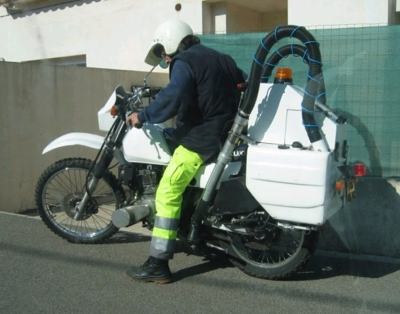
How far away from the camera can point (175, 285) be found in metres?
4.49

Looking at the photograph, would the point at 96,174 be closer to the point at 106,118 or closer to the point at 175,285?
the point at 106,118

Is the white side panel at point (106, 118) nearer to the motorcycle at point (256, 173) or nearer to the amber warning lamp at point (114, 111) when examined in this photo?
the motorcycle at point (256, 173)

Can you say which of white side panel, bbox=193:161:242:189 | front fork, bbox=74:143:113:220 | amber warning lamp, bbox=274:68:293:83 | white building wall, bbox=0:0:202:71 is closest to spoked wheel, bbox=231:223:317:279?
white side panel, bbox=193:161:242:189

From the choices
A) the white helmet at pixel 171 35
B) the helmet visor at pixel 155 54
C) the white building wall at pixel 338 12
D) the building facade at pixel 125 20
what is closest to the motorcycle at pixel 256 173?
the helmet visor at pixel 155 54

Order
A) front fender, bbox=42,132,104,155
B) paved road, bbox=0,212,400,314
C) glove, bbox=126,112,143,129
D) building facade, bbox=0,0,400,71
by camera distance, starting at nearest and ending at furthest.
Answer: paved road, bbox=0,212,400,314, glove, bbox=126,112,143,129, front fender, bbox=42,132,104,155, building facade, bbox=0,0,400,71

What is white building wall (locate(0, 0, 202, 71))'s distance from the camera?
974 centimetres

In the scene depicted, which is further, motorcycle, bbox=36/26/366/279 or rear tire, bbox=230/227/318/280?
rear tire, bbox=230/227/318/280

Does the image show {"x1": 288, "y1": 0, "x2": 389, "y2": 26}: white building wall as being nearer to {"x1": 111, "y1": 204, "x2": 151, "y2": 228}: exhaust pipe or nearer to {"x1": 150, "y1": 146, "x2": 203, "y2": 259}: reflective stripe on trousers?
{"x1": 150, "y1": 146, "x2": 203, "y2": 259}: reflective stripe on trousers

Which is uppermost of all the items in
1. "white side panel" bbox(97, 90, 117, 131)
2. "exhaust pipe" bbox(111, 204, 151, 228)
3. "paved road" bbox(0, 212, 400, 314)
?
"white side panel" bbox(97, 90, 117, 131)

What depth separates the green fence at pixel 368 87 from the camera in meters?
5.64

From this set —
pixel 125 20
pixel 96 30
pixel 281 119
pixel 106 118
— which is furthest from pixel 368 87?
pixel 96 30

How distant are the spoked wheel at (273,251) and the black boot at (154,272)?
2.01 feet

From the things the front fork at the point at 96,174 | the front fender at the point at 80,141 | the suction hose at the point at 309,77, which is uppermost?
the suction hose at the point at 309,77

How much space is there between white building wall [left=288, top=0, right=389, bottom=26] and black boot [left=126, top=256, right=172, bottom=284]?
452 cm
